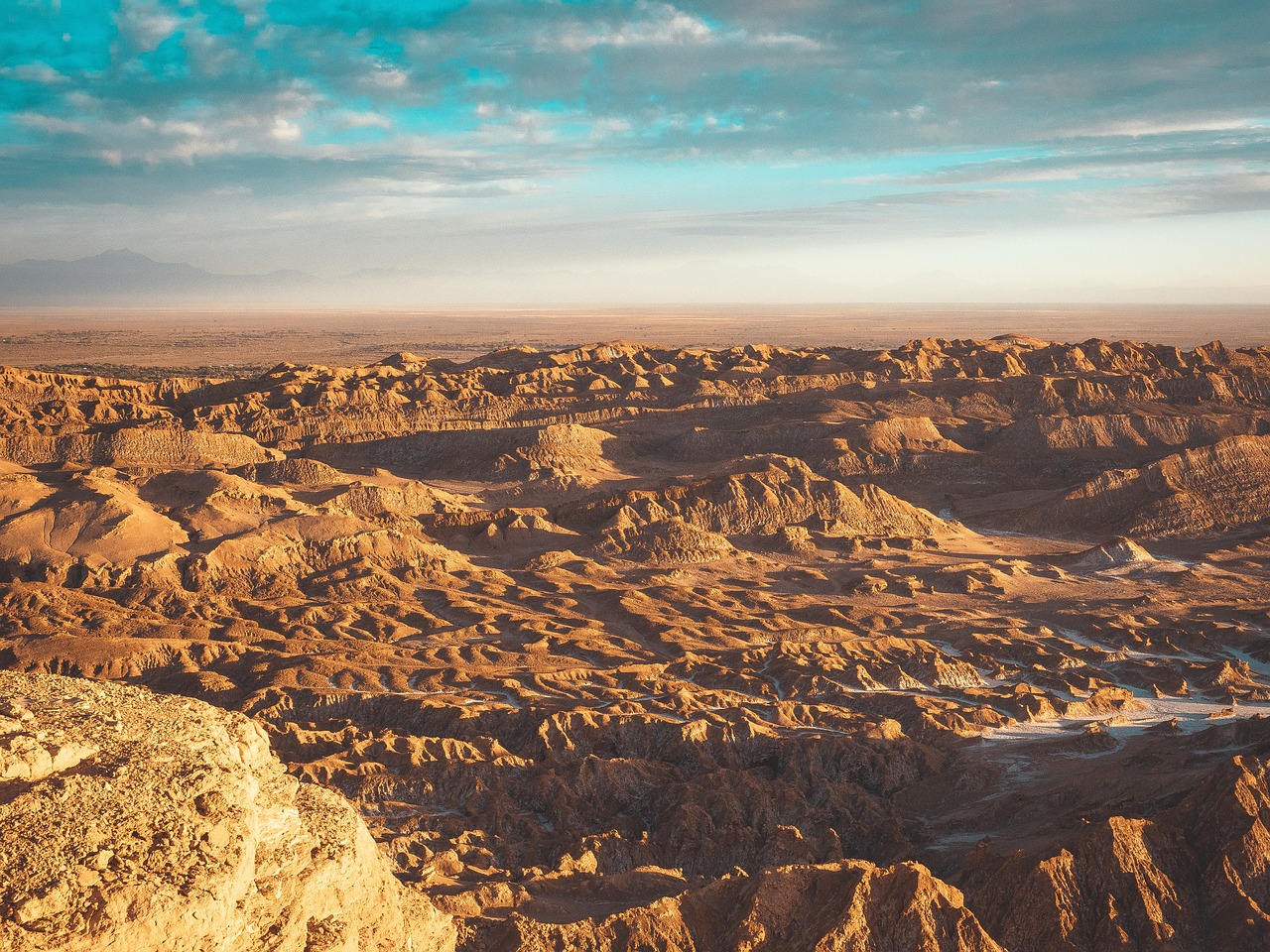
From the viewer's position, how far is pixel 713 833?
28875 mm

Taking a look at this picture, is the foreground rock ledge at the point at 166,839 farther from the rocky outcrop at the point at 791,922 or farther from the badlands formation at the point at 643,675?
the rocky outcrop at the point at 791,922

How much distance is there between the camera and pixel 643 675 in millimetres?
42688

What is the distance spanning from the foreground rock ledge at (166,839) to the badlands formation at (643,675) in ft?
0.15

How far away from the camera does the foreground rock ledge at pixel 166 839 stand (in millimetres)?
10961

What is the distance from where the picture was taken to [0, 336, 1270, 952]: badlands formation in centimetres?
1411

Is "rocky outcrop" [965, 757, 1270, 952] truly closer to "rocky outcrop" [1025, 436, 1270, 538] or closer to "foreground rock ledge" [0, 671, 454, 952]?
"foreground rock ledge" [0, 671, 454, 952]

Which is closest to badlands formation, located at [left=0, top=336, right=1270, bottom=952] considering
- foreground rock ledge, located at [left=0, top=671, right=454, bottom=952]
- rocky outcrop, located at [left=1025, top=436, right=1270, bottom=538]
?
foreground rock ledge, located at [left=0, top=671, right=454, bottom=952]

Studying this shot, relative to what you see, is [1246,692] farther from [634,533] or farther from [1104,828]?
[634,533]

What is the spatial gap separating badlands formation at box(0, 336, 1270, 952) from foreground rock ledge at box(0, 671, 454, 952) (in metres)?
0.05

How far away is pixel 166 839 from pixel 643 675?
31490mm

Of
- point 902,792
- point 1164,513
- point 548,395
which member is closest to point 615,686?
point 902,792

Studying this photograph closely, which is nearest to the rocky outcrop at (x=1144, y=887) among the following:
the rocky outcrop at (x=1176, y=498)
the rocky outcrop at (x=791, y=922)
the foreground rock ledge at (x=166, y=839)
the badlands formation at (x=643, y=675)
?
the badlands formation at (x=643, y=675)

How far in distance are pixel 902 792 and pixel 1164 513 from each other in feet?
157

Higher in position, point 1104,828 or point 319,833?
point 319,833
